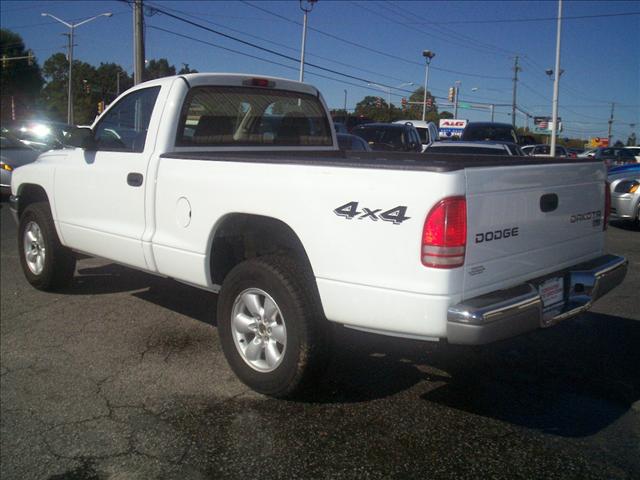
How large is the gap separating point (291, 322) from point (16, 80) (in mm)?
84510

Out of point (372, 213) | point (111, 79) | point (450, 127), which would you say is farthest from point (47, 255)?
point (111, 79)

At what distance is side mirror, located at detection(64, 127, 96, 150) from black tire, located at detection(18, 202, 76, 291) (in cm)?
98

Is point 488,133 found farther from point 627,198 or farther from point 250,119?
point 250,119

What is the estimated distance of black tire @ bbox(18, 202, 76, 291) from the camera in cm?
578

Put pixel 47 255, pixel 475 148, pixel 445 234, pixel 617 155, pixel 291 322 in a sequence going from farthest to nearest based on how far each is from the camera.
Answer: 1. pixel 617 155
2. pixel 475 148
3. pixel 47 255
4. pixel 291 322
5. pixel 445 234

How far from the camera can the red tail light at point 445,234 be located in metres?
2.95

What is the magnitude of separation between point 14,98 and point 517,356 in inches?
3187

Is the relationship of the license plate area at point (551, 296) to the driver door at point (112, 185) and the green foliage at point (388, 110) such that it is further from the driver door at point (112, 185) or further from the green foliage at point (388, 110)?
the green foliage at point (388, 110)

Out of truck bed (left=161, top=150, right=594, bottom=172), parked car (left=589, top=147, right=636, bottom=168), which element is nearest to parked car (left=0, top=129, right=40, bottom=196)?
truck bed (left=161, top=150, right=594, bottom=172)

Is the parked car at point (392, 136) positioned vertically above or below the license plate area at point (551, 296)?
above

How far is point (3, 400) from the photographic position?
384 centimetres

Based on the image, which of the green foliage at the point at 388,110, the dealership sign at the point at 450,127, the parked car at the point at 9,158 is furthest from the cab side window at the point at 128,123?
the green foliage at the point at 388,110

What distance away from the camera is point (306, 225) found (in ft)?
11.2

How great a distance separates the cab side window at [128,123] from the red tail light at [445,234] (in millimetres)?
2600
